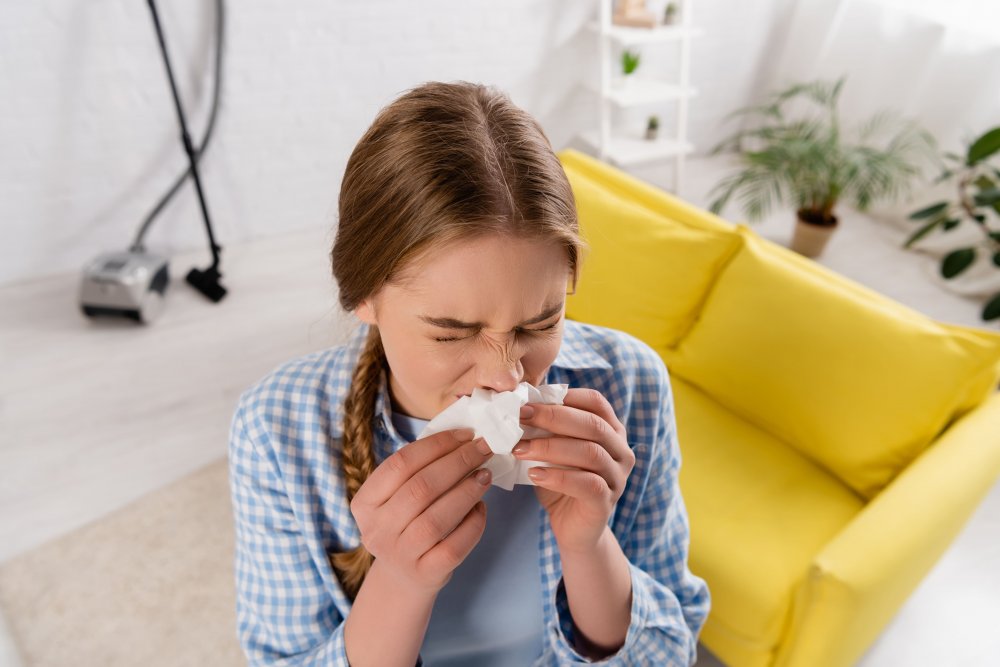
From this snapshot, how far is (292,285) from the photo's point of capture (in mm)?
3006

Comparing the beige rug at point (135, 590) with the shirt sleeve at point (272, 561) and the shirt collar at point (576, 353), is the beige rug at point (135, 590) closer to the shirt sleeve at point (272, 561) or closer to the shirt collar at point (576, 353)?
the shirt sleeve at point (272, 561)

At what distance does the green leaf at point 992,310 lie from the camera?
2.80 meters

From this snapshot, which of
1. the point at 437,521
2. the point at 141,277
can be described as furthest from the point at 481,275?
the point at 141,277

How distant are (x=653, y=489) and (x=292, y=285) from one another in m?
2.32

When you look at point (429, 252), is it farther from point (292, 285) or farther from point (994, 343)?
point (292, 285)

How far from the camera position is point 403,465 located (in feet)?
2.35

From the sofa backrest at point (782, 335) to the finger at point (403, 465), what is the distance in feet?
3.16

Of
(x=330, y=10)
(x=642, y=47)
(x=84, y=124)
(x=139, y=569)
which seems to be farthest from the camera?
(x=642, y=47)

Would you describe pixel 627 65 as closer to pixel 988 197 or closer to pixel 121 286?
pixel 988 197

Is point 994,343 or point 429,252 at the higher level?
point 429,252

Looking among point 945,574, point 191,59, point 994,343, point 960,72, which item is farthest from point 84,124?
point 960,72

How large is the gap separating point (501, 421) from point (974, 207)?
10.5ft

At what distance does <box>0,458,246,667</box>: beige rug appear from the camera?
5.58 ft

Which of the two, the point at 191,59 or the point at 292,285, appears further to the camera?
the point at 292,285
